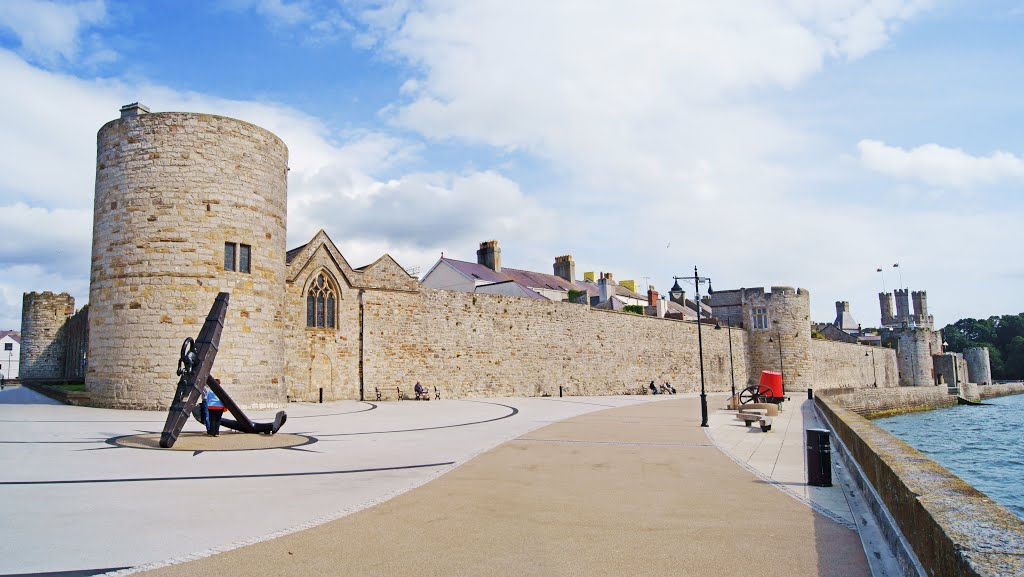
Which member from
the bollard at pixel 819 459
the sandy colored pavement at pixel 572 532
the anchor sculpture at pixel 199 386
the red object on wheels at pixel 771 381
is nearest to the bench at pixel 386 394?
the anchor sculpture at pixel 199 386

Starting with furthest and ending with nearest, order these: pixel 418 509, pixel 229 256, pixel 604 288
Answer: pixel 604 288, pixel 229 256, pixel 418 509

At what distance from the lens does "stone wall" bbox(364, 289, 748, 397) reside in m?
28.1

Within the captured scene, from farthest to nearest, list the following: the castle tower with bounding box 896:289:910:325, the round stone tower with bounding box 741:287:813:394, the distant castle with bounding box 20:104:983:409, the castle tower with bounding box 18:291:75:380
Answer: the castle tower with bounding box 896:289:910:325 < the round stone tower with bounding box 741:287:813:394 < the castle tower with bounding box 18:291:75:380 < the distant castle with bounding box 20:104:983:409

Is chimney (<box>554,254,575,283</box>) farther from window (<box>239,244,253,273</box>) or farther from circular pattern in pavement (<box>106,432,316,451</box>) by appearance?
circular pattern in pavement (<box>106,432,316,451</box>)

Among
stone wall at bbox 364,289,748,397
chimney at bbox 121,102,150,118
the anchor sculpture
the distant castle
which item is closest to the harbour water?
the distant castle

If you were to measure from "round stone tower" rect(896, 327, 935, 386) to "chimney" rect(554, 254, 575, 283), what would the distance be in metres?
44.0

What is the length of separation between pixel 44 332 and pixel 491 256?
30.3 m

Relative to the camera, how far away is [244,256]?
760 inches

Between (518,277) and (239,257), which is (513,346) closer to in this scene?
(239,257)

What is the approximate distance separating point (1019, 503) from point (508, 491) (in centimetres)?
1705

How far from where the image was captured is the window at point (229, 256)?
61.8 ft

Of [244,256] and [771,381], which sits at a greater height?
[244,256]

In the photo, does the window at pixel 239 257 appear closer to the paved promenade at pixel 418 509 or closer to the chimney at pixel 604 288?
the paved promenade at pixel 418 509

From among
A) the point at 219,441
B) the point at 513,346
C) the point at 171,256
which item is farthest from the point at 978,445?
the point at 171,256
